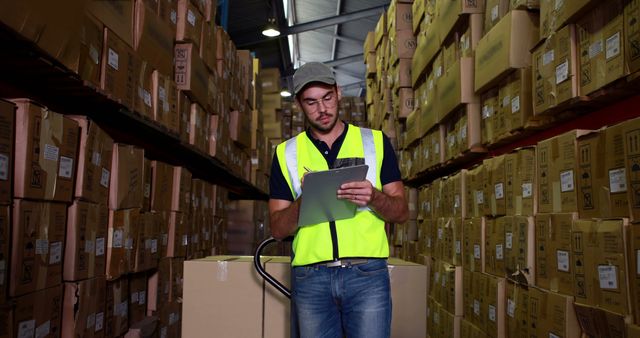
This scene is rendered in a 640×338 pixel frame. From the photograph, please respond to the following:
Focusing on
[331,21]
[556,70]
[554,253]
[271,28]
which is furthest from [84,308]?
[331,21]

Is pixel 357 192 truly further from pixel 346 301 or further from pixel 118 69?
pixel 118 69

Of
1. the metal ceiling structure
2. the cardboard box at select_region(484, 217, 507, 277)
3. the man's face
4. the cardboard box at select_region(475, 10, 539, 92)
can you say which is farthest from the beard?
the metal ceiling structure

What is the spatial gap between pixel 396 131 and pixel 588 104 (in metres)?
4.73

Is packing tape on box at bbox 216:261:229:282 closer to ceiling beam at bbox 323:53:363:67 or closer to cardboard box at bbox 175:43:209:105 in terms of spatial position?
cardboard box at bbox 175:43:209:105

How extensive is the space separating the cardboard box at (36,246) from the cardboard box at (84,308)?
0.43 ft

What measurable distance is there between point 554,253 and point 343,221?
1.25m

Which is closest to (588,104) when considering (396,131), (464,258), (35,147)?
(464,258)

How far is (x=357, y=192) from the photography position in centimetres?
201

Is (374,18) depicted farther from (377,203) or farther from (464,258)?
(377,203)

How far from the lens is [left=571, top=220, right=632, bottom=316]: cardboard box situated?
7.08 feet

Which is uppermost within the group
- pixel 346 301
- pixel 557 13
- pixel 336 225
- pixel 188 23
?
pixel 188 23

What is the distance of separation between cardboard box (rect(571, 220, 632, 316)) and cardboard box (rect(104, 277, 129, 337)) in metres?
2.58

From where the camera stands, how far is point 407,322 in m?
2.82

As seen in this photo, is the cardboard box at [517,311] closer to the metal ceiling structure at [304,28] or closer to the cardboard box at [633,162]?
the cardboard box at [633,162]
